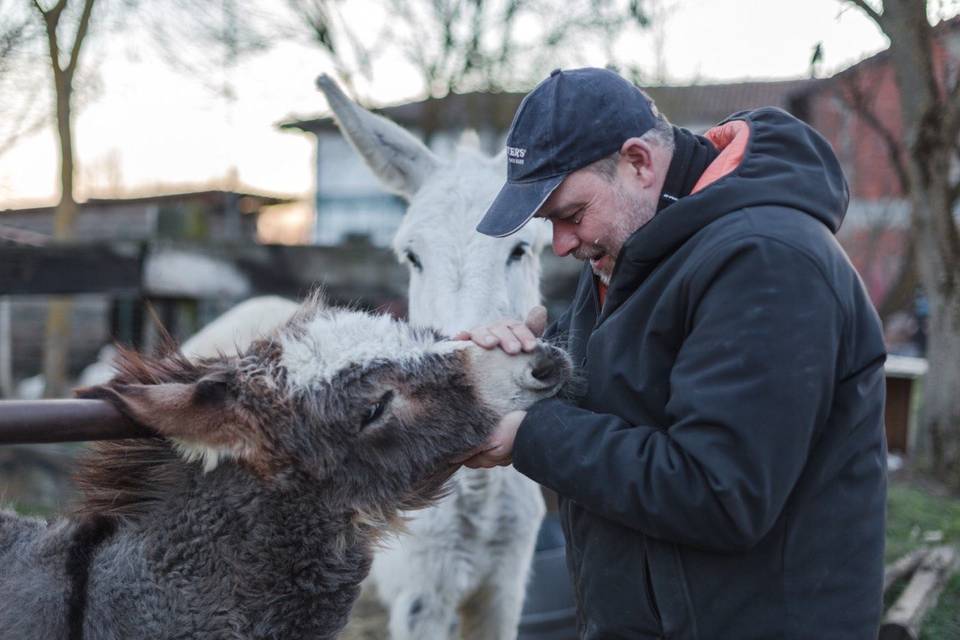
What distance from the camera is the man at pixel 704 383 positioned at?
1756 mm

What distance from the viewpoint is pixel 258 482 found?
2.08 meters

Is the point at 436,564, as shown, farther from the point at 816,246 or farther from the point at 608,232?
the point at 816,246

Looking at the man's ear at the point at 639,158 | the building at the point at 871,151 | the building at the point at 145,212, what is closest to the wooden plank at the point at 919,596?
the man's ear at the point at 639,158

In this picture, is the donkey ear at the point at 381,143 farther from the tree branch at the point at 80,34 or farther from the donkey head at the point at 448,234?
the tree branch at the point at 80,34

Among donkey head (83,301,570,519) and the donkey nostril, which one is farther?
the donkey nostril

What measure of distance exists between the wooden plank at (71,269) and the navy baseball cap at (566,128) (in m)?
4.94

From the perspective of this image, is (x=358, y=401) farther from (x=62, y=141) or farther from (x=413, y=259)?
(x=62, y=141)

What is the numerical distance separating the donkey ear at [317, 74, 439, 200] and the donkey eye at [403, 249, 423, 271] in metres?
0.55

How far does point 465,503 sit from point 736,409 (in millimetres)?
1963

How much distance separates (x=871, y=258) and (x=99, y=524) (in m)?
13.4

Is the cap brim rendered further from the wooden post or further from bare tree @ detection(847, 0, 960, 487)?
the wooden post

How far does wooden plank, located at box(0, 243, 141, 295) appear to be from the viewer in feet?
19.7

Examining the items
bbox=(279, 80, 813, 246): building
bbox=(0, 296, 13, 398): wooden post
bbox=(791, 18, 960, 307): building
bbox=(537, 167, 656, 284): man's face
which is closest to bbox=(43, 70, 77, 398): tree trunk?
bbox=(0, 296, 13, 398): wooden post

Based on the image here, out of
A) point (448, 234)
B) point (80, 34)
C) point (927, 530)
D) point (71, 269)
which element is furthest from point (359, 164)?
point (448, 234)
